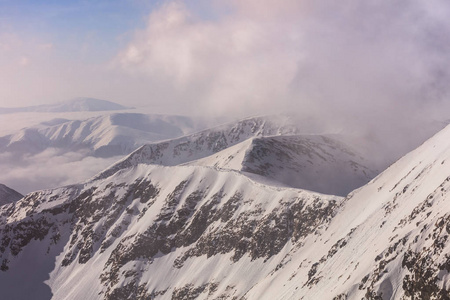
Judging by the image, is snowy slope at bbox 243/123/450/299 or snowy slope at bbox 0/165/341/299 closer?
snowy slope at bbox 243/123/450/299

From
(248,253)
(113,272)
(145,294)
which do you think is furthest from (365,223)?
(113,272)

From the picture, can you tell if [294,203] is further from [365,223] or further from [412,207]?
[412,207]

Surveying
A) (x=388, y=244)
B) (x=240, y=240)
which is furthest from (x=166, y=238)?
(x=388, y=244)

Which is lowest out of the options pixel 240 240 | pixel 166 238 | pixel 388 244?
pixel 166 238

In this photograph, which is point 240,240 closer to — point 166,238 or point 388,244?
point 166,238

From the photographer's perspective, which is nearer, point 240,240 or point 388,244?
point 388,244

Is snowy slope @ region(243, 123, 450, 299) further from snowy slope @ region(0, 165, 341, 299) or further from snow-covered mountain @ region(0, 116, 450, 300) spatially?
snowy slope @ region(0, 165, 341, 299)

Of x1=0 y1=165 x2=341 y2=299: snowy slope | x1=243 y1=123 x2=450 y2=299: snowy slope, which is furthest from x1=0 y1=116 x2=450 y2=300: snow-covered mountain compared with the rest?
x1=0 y1=165 x2=341 y2=299: snowy slope

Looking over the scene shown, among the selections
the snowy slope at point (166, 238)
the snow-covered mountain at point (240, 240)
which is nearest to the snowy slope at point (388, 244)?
the snow-covered mountain at point (240, 240)

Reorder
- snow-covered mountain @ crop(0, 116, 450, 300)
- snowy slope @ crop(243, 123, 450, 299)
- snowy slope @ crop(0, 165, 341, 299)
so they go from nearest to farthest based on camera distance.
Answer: snowy slope @ crop(243, 123, 450, 299)
snow-covered mountain @ crop(0, 116, 450, 300)
snowy slope @ crop(0, 165, 341, 299)

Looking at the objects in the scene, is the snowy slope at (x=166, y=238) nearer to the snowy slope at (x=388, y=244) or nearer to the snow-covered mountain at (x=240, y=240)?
the snow-covered mountain at (x=240, y=240)
